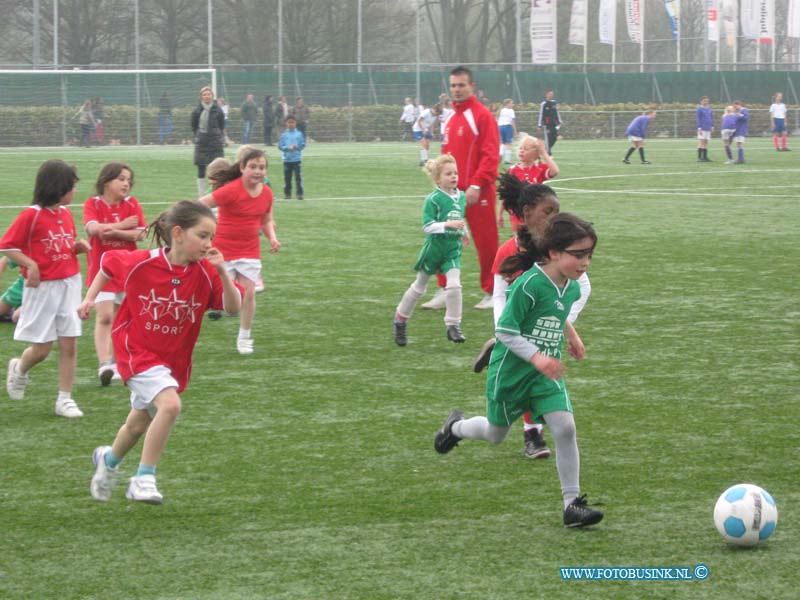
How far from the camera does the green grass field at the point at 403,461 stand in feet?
15.9

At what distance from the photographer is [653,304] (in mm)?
11695

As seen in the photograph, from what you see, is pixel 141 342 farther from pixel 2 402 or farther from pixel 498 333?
pixel 2 402

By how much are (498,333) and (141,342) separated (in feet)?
5.51

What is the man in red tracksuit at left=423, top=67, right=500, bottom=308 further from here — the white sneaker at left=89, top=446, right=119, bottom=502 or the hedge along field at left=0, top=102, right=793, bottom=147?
the hedge along field at left=0, top=102, right=793, bottom=147

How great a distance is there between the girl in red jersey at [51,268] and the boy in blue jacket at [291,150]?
49.2 ft

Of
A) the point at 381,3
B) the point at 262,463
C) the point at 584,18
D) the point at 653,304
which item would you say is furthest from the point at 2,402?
the point at 381,3

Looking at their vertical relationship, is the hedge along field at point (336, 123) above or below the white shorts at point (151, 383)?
above

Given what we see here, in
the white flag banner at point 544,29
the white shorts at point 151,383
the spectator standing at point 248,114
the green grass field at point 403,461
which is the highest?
the white flag banner at point 544,29

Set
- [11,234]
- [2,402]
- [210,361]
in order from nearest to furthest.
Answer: [11,234], [2,402], [210,361]

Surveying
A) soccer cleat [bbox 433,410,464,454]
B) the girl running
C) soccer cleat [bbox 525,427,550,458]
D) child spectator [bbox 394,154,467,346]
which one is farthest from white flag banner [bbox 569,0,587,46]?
the girl running

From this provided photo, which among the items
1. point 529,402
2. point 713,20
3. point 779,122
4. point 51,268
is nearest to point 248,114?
point 779,122

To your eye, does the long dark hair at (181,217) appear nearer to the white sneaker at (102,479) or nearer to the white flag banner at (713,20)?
the white sneaker at (102,479)

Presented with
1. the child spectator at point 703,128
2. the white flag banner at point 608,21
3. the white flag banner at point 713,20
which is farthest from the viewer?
the white flag banner at point 713,20

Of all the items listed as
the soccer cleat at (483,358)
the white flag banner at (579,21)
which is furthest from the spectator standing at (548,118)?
the soccer cleat at (483,358)
